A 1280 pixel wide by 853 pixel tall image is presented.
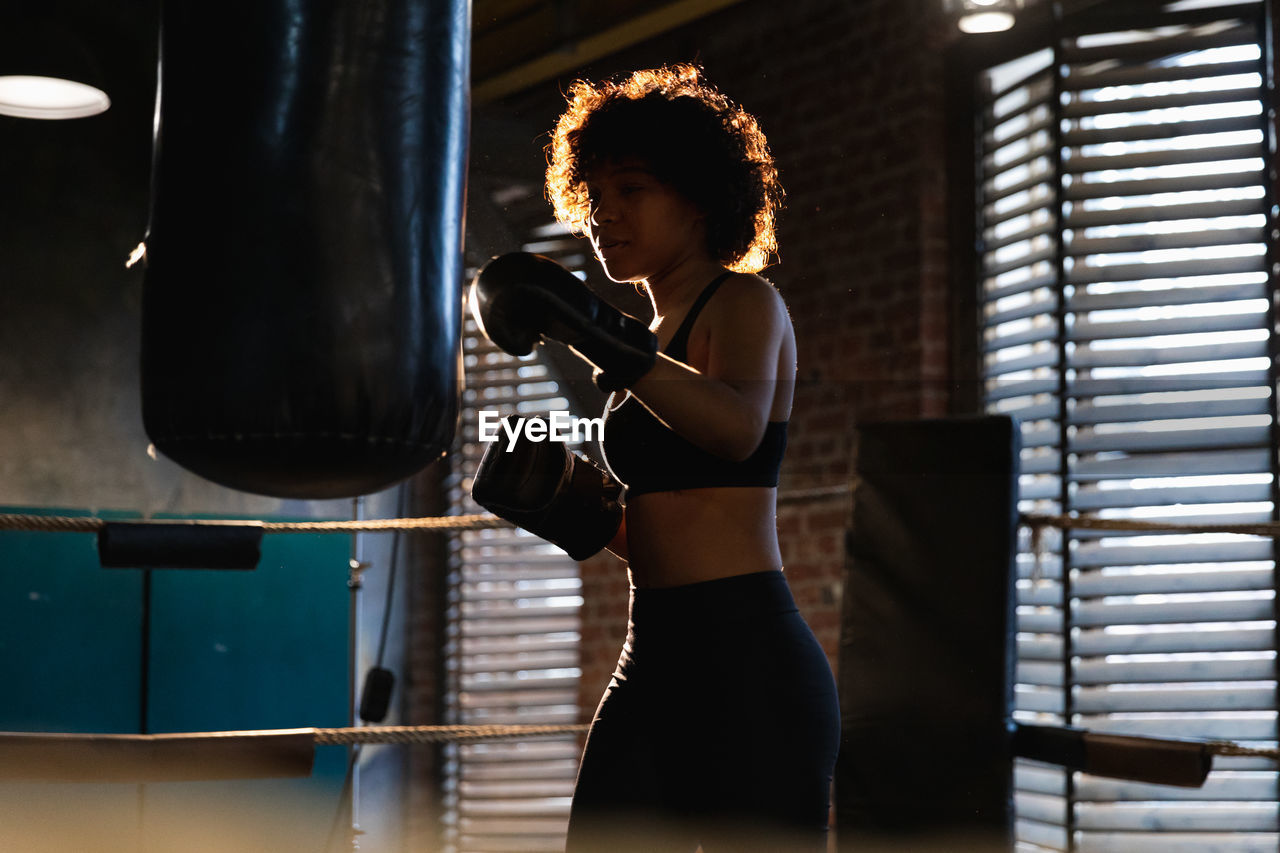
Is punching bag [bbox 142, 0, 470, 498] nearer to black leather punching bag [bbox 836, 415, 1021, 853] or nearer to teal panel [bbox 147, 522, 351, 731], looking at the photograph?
black leather punching bag [bbox 836, 415, 1021, 853]

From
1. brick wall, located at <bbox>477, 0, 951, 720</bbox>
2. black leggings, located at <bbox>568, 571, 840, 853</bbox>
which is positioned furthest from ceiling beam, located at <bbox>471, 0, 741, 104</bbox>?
black leggings, located at <bbox>568, 571, 840, 853</bbox>

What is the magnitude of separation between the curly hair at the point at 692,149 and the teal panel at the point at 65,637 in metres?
1.73

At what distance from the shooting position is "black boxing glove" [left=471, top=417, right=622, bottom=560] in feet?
4.81

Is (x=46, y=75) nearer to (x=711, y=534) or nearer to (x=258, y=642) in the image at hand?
(x=258, y=642)

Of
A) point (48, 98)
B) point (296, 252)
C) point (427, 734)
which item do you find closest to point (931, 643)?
point (427, 734)

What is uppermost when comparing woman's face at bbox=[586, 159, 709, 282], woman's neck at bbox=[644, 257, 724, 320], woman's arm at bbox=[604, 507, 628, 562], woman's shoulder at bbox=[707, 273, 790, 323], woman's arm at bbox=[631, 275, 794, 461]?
woman's face at bbox=[586, 159, 709, 282]

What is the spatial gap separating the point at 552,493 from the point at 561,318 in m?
0.33

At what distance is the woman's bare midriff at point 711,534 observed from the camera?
1.29 meters

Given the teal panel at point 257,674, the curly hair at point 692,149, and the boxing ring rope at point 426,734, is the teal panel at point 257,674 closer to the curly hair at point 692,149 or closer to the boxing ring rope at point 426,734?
the boxing ring rope at point 426,734

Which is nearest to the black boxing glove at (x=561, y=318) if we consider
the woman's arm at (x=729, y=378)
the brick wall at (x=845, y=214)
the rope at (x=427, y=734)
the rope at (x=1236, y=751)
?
the woman's arm at (x=729, y=378)

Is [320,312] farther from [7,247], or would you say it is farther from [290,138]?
[7,247]

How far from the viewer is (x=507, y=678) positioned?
3.64 metres

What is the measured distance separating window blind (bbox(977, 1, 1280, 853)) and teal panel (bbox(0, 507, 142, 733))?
2.01 meters

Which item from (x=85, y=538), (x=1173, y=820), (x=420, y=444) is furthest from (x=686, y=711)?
(x=85, y=538)
